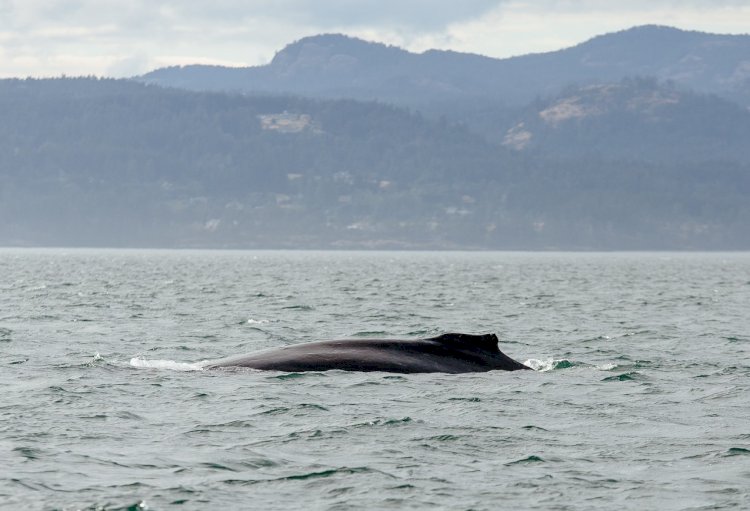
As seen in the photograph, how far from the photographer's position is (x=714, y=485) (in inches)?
592

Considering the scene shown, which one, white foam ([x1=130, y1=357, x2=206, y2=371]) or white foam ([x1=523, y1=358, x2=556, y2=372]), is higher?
white foam ([x1=130, y1=357, x2=206, y2=371])

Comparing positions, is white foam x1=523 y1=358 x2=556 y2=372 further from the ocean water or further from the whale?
the whale

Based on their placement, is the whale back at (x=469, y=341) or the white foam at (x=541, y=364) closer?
the whale back at (x=469, y=341)

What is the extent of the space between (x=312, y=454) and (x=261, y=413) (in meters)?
2.91

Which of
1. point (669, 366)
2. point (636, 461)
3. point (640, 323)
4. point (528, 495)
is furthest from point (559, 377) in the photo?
point (640, 323)

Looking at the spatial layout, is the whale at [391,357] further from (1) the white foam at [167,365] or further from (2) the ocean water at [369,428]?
(2) the ocean water at [369,428]

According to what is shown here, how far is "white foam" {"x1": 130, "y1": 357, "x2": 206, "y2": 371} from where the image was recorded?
24797mm

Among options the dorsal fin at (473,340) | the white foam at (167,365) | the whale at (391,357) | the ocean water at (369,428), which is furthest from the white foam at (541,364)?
the white foam at (167,365)

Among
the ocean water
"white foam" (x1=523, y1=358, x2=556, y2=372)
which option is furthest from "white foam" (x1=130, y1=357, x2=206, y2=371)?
"white foam" (x1=523, y1=358, x2=556, y2=372)

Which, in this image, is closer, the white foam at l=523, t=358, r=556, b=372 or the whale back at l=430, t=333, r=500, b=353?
the whale back at l=430, t=333, r=500, b=353

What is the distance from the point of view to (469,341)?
24.5m

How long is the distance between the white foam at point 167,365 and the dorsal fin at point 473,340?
4321 mm

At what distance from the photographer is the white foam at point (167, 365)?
24.8m

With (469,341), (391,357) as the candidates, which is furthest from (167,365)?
(469,341)
